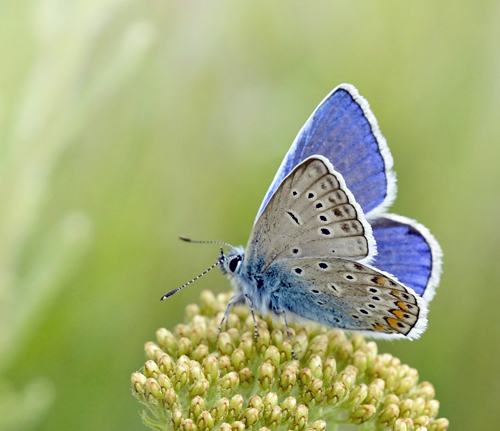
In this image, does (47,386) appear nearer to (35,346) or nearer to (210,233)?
(35,346)

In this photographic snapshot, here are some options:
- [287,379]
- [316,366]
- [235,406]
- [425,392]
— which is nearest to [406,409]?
[425,392]

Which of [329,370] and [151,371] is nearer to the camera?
[151,371]

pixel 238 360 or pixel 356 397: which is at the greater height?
pixel 238 360

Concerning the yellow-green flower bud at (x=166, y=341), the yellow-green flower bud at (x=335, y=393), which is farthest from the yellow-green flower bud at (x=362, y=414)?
the yellow-green flower bud at (x=166, y=341)

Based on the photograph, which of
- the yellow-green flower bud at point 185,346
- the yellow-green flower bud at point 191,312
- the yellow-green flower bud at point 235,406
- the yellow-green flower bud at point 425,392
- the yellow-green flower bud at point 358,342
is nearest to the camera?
the yellow-green flower bud at point 235,406

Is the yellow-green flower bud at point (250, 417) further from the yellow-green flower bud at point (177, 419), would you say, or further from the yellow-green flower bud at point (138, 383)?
the yellow-green flower bud at point (138, 383)

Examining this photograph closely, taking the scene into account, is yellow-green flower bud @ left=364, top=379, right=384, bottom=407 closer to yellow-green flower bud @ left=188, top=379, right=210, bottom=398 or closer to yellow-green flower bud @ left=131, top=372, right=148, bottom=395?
yellow-green flower bud @ left=188, top=379, right=210, bottom=398

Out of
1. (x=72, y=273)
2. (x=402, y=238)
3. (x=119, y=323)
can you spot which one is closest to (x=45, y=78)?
(x=72, y=273)

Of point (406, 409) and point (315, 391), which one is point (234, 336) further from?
point (406, 409)
